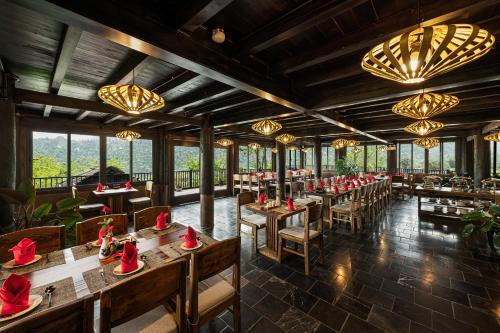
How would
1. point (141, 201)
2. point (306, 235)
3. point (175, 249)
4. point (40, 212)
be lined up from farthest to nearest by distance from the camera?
1. point (141, 201)
2. point (306, 235)
3. point (40, 212)
4. point (175, 249)

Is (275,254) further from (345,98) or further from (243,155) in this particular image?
(243,155)

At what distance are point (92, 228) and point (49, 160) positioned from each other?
4596mm

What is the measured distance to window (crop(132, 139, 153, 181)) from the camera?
6770 mm

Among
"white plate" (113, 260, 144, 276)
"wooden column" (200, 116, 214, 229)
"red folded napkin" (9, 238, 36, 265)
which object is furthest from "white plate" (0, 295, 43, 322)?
"wooden column" (200, 116, 214, 229)

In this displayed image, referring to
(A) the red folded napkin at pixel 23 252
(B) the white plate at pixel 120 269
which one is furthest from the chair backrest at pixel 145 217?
(B) the white plate at pixel 120 269

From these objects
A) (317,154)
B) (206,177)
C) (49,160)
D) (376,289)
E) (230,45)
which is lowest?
(376,289)

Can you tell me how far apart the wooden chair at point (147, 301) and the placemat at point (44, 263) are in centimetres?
86

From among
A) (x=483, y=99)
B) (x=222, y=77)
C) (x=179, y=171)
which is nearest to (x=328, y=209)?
(x=483, y=99)

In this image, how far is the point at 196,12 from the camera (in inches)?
61.9

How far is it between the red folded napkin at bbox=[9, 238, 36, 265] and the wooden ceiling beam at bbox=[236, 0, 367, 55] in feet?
8.66

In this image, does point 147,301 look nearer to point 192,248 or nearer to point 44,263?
point 192,248

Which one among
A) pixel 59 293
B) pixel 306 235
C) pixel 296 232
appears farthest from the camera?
pixel 296 232

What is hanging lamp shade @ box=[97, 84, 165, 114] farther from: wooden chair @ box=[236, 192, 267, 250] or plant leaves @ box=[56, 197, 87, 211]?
wooden chair @ box=[236, 192, 267, 250]

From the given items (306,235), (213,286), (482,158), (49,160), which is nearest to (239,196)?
(306,235)
